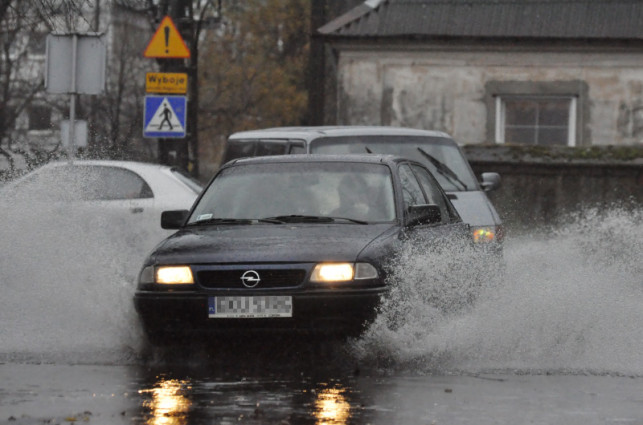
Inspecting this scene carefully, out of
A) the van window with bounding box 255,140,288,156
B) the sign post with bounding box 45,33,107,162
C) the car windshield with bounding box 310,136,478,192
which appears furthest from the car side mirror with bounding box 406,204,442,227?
the sign post with bounding box 45,33,107,162

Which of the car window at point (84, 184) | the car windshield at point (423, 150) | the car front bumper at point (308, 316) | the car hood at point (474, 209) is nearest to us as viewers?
the car front bumper at point (308, 316)

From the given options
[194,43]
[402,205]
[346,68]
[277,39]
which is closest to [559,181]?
[194,43]

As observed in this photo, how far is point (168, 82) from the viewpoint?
22594 millimetres

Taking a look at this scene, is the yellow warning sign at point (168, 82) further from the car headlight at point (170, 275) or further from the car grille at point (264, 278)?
the car grille at point (264, 278)

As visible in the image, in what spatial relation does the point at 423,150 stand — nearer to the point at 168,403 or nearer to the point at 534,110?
the point at 168,403

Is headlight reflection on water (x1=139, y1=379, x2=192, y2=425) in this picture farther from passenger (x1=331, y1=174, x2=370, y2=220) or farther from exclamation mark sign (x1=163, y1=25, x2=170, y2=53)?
exclamation mark sign (x1=163, y1=25, x2=170, y2=53)

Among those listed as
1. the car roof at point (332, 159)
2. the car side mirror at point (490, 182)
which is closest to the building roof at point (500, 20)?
the car side mirror at point (490, 182)

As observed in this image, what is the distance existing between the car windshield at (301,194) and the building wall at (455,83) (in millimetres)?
19104

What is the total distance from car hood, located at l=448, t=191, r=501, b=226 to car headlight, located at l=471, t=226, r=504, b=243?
0.16ft

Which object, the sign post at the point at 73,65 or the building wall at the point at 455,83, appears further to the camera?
the building wall at the point at 455,83

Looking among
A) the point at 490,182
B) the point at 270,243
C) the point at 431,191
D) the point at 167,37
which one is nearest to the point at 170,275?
the point at 270,243

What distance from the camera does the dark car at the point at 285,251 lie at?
31.7 ft

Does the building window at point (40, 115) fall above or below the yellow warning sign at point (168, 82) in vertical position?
below

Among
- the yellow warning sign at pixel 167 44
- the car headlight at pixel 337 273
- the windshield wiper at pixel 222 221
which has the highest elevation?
the yellow warning sign at pixel 167 44
